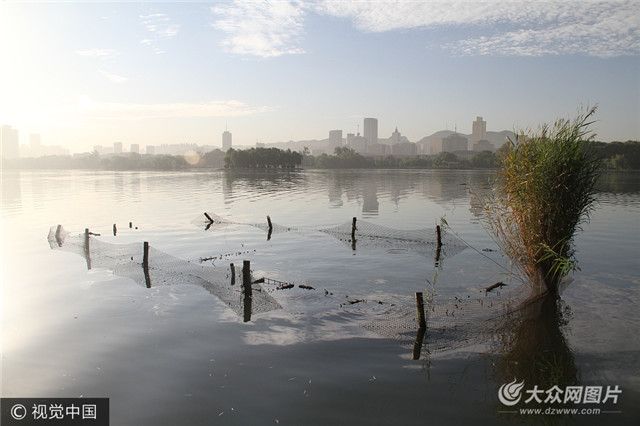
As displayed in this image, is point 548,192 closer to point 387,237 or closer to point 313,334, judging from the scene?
point 313,334

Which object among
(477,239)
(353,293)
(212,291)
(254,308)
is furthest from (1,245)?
(477,239)

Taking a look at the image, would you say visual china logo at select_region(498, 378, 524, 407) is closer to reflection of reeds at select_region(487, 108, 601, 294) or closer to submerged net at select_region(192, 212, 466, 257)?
reflection of reeds at select_region(487, 108, 601, 294)

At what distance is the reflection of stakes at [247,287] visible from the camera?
24.3 meters

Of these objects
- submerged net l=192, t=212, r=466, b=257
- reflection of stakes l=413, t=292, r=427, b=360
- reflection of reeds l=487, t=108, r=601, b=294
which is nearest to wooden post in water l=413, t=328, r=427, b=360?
reflection of stakes l=413, t=292, r=427, b=360

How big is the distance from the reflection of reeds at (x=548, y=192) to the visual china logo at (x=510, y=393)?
27.2ft

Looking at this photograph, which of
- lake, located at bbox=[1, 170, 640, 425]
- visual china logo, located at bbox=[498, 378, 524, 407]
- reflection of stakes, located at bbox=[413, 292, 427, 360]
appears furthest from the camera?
reflection of stakes, located at bbox=[413, 292, 427, 360]

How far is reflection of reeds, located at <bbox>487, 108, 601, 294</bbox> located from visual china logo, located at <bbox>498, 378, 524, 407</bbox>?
829 cm

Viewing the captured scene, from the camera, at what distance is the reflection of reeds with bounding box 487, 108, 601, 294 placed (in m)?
22.9

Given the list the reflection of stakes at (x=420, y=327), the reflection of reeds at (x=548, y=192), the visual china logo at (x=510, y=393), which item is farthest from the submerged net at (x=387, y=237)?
the visual china logo at (x=510, y=393)

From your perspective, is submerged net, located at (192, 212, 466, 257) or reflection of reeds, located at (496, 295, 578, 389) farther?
submerged net, located at (192, 212, 466, 257)

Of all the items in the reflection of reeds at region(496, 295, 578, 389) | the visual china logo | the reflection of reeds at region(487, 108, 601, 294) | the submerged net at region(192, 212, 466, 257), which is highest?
the reflection of reeds at region(487, 108, 601, 294)

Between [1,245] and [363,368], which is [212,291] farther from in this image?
[1,245]

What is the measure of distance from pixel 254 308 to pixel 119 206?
72.9 m

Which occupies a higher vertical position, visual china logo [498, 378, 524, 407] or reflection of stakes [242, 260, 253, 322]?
reflection of stakes [242, 260, 253, 322]
